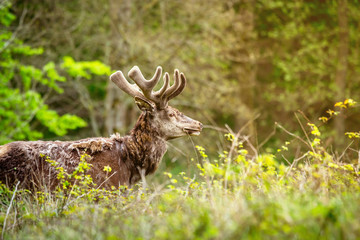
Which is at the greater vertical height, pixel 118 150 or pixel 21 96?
pixel 21 96

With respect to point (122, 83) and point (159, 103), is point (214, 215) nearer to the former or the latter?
point (159, 103)

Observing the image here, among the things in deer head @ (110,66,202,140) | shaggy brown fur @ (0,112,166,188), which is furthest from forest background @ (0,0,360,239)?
deer head @ (110,66,202,140)

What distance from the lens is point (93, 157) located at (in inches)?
217

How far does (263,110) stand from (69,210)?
50.4 feet

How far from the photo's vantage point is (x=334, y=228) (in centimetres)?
280

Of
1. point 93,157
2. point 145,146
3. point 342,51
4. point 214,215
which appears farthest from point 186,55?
point 214,215

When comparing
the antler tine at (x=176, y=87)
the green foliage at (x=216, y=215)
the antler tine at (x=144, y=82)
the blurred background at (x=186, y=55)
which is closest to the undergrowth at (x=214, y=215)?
the green foliage at (x=216, y=215)

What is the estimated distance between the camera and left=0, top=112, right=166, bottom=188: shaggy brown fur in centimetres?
511

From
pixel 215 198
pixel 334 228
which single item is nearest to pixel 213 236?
pixel 334 228

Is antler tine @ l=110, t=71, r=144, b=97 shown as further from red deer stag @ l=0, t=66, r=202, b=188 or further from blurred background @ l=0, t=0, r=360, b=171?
blurred background @ l=0, t=0, r=360, b=171

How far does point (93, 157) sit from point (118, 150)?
403 mm

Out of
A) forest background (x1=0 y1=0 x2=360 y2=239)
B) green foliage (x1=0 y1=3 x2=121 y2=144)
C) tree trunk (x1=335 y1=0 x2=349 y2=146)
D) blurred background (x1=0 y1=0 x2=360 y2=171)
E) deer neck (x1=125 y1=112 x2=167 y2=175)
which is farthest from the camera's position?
tree trunk (x1=335 y1=0 x2=349 y2=146)

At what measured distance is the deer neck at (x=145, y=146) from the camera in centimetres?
591

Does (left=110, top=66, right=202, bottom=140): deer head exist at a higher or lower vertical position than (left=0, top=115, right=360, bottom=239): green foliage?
higher
